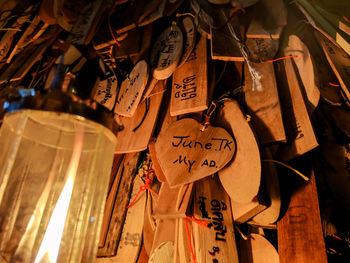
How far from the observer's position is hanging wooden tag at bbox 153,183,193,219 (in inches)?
41.9

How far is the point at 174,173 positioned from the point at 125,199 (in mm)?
435

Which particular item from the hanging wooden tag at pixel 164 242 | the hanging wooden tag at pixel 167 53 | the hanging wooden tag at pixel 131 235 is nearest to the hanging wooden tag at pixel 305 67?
the hanging wooden tag at pixel 167 53

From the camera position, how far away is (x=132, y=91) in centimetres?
126

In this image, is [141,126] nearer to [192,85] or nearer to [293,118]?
[192,85]

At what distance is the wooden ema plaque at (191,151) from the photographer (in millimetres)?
1028

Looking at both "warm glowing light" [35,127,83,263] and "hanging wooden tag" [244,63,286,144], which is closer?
"warm glowing light" [35,127,83,263]

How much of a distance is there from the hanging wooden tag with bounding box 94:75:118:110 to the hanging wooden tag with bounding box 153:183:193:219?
0.53m

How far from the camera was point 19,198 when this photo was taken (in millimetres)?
812

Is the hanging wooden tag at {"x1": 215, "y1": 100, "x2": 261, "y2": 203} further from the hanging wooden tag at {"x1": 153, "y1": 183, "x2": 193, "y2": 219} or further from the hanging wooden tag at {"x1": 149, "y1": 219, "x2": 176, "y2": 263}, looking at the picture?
the hanging wooden tag at {"x1": 149, "y1": 219, "x2": 176, "y2": 263}

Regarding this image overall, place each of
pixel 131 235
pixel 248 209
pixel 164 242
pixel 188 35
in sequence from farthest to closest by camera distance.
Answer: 1. pixel 188 35
2. pixel 131 235
3. pixel 164 242
4. pixel 248 209

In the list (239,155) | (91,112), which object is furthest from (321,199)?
(91,112)

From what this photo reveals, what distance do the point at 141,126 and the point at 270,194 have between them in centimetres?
66

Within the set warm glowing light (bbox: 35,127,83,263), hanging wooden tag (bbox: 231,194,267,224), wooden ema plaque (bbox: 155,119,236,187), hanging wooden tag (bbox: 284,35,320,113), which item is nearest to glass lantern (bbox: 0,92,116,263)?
warm glowing light (bbox: 35,127,83,263)

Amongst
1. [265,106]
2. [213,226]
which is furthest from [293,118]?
[213,226]
